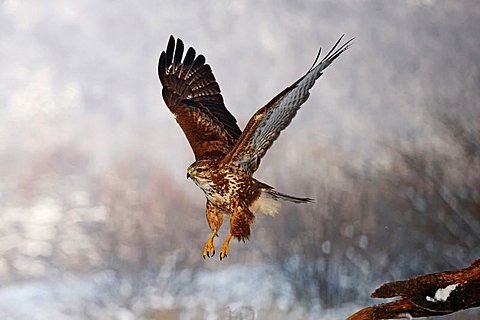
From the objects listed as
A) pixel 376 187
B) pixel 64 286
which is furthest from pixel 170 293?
pixel 376 187

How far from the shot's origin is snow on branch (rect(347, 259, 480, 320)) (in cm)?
170

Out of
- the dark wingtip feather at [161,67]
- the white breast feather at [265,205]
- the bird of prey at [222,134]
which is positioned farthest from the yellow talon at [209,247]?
the dark wingtip feather at [161,67]

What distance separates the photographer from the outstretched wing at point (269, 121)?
178cm

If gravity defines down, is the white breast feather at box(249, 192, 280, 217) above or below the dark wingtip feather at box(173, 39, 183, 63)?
below

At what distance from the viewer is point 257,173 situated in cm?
210

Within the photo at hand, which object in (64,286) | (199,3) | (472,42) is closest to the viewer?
(64,286)

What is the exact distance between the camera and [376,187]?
220 centimetres

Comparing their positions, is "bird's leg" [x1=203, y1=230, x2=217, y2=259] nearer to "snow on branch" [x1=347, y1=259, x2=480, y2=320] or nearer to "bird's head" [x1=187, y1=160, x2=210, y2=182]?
"bird's head" [x1=187, y1=160, x2=210, y2=182]

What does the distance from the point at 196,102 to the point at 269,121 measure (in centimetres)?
30

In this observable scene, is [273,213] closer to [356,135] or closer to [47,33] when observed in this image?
[356,135]

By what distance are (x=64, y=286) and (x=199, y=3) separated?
3.10 feet

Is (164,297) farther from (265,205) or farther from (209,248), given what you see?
(265,205)

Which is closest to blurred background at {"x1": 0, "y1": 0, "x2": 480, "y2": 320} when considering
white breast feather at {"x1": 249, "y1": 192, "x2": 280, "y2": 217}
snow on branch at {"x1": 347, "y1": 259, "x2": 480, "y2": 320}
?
white breast feather at {"x1": 249, "y1": 192, "x2": 280, "y2": 217}

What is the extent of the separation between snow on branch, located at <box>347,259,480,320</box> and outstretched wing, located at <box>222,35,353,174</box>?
1.64 feet
